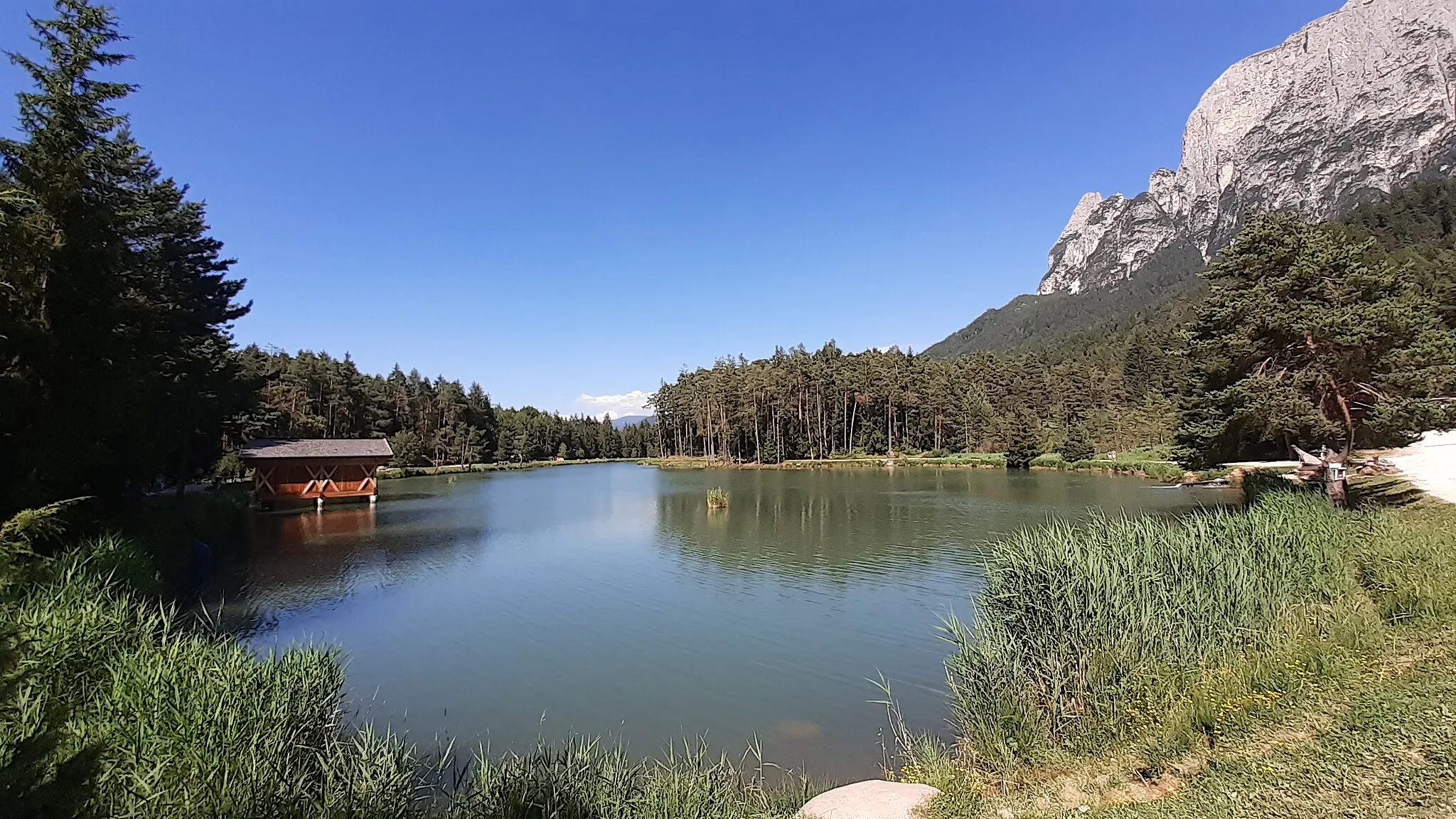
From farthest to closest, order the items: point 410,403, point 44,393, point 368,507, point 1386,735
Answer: point 410,403
point 368,507
point 44,393
point 1386,735

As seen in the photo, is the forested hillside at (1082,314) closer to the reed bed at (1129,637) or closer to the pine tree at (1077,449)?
the pine tree at (1077,449)

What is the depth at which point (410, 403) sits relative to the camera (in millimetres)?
67438

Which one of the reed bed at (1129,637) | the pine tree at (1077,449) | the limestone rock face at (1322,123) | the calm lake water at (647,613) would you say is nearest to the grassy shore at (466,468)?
the calm lake water at (647,613)

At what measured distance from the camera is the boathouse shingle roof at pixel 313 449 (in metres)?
29.4

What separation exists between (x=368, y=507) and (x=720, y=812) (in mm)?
30637

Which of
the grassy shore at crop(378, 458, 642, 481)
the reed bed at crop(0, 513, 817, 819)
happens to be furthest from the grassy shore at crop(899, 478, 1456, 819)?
the grassy shore at crop(378, 458, 642, 481)

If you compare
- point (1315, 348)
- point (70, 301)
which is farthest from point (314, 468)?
point (1315, 348)

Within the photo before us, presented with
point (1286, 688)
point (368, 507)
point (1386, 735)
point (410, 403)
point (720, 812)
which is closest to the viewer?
point (1386, 735)

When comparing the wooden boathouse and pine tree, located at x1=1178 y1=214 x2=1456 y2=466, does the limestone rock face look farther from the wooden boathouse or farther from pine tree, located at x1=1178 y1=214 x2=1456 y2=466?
the wooden boathouse

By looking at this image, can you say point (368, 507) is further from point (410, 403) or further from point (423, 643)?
point (410, 403)

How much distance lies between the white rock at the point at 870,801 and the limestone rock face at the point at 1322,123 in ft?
334

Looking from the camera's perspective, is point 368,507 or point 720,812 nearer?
point 720,812

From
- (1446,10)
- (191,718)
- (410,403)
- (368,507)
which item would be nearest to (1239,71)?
(1446,10)

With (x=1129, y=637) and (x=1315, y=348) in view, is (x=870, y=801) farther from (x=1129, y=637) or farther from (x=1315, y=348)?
(x=1315, y=348)
